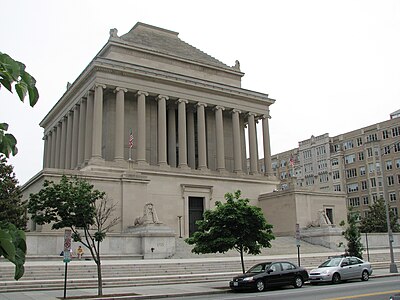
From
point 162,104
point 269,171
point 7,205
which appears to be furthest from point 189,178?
point 7,205

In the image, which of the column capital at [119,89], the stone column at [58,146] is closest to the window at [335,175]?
the column capital at [119,89]

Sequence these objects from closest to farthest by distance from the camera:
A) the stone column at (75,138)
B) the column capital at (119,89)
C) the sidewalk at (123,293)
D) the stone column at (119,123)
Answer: the sidewalk at (123,293)
the stone column at (119,123)
the column capital at (119,89)
the stone column at (75,138)

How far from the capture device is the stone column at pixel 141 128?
170ft

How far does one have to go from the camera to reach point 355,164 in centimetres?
8475

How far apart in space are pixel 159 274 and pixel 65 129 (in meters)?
40.4

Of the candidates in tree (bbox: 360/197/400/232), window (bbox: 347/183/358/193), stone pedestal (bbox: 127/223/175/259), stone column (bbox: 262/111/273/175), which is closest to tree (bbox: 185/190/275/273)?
→ stone pedestal (bbox: 127/223/175/259)

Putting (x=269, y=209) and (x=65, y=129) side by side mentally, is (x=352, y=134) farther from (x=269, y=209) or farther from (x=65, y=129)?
(x=65, y=129)

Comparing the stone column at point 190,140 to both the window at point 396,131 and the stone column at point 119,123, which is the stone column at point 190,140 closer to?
the stone column at point 119,123

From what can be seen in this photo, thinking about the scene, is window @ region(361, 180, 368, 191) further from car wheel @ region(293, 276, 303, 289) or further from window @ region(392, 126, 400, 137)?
car wheel @ region(293, 276, 303, 289)

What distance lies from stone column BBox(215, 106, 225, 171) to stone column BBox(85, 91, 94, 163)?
16048mm

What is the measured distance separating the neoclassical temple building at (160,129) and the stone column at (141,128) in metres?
0.13

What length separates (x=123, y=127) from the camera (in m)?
52.7

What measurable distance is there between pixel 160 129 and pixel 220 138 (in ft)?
28.3

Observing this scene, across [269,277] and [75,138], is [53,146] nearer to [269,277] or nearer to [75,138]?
[75,138]
